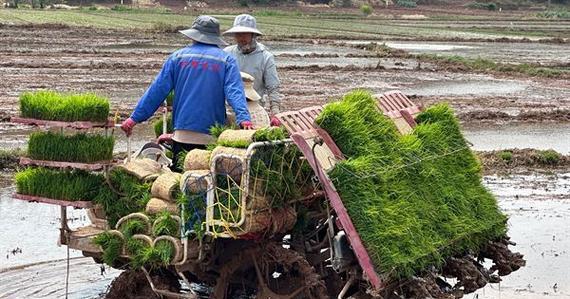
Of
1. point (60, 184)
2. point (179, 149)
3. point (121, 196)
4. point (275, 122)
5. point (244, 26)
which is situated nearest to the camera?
point (60, 184)

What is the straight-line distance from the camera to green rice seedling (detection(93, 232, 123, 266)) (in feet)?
26.2

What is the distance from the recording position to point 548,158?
1752 cm

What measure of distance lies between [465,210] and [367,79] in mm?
23039

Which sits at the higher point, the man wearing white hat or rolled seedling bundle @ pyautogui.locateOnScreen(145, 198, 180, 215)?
the man wearing white hat

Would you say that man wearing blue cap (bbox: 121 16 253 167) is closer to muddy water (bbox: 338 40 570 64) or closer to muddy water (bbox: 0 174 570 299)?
muddy water (bbox: 0 174 570 299)

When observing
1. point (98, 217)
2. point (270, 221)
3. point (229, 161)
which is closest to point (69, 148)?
point (98, 217)

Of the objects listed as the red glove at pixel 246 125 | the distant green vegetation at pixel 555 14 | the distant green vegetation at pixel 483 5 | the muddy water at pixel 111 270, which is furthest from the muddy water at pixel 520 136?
the distant green vegetation at pixel 483 5

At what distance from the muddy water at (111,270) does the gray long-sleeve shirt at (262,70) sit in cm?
231

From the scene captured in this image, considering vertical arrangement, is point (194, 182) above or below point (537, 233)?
above

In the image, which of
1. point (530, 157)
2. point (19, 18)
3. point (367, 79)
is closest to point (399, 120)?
point (530, 157)

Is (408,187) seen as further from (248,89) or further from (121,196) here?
(121,196)

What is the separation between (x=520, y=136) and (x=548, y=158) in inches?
142

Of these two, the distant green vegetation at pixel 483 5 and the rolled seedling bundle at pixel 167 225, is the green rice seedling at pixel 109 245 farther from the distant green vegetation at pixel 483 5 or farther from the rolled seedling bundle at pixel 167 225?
the distant green vegetation at pixel 483 5

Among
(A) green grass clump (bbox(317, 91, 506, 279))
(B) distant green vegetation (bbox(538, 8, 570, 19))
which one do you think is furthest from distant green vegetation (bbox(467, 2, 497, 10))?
(A) green grass clump (bbox(317, 91, 506, 279))
